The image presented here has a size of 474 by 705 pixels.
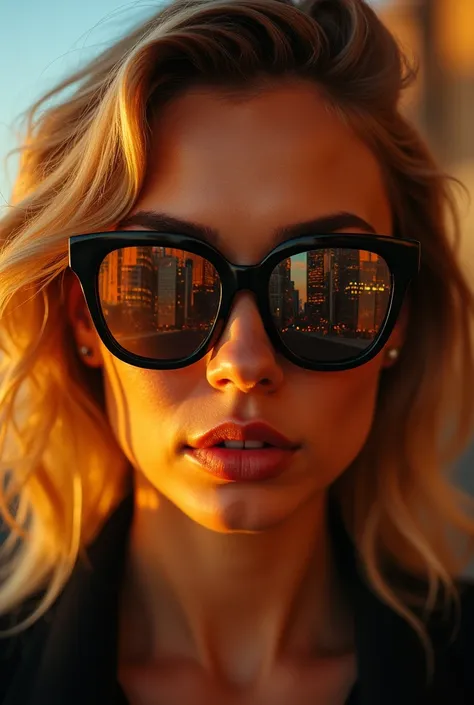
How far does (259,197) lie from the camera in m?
1.06

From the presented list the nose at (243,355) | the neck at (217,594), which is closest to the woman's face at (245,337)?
the nose at (243,355)

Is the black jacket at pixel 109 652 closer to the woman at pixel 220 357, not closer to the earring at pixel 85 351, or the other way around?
the woman at pixel 220 357

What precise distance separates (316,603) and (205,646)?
203 mm

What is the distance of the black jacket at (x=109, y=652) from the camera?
3.61 ft

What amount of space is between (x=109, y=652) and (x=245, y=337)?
51cm

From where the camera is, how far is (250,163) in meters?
1.07

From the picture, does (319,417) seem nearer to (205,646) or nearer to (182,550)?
(182,550)

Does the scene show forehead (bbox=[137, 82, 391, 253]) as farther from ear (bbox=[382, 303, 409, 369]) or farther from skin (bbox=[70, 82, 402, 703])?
ear (bbox=[382, 303, 409, 369])

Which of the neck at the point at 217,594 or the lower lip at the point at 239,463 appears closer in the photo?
the lower lip at the point at 239,463

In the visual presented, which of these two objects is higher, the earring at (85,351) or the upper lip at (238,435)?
the earring at (85,351)

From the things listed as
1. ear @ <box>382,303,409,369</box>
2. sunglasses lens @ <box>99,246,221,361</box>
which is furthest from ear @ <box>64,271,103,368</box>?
ear @ <box>382,303,409,369</box>

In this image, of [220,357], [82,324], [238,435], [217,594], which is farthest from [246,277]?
[217,594]

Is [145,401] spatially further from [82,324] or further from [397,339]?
[397,339]

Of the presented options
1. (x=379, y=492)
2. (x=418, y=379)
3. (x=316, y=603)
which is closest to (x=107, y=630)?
(x=316, y=603)
